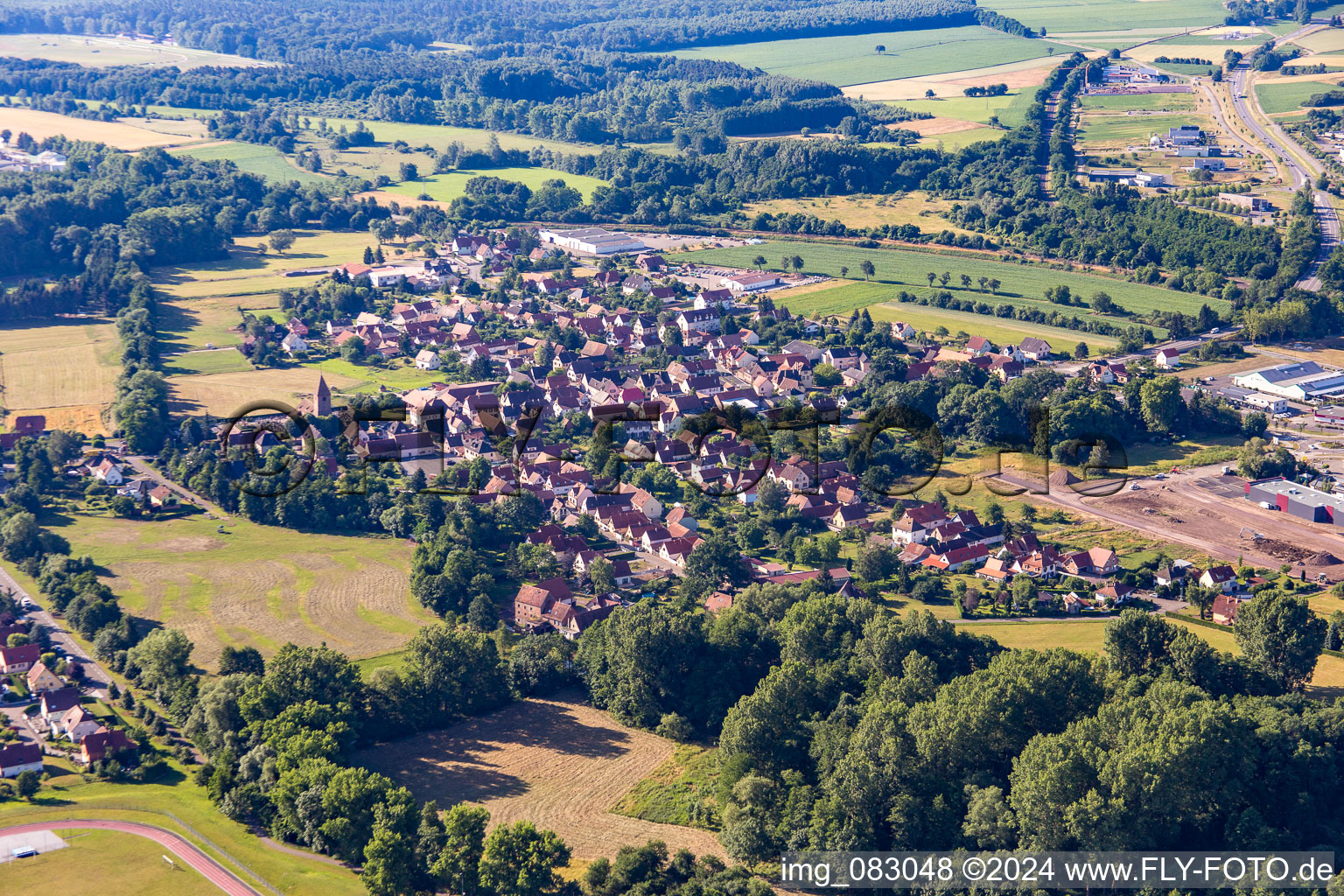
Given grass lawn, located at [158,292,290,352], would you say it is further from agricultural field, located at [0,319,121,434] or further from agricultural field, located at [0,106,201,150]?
agricultural field, located at [0,106,201,150]

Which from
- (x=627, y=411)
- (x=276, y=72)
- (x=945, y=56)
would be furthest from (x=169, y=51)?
(x=627, y=411)

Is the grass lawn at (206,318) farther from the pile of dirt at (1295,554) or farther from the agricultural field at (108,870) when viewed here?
the pile of dirt at (1295,554)

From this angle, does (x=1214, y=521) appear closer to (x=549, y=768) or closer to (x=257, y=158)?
(x=549, y=768)

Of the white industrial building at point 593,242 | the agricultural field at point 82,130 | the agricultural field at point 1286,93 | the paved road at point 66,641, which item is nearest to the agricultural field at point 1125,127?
the agricultural field at point 1286,93

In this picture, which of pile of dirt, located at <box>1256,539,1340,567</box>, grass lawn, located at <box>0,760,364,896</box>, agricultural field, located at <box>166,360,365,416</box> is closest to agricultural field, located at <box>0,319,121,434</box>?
agricultural field, located at <box>166,360,365,416</box>

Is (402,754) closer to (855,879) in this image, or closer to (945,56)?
(855,879)
